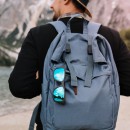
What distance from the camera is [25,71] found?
1.97m

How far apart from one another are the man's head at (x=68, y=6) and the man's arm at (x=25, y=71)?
0.19 meters

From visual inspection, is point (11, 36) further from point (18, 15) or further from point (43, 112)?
point (43, 112)

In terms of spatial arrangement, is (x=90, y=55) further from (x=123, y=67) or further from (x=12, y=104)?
(x=12, y=104)

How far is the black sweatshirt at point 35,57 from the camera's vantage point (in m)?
1.97

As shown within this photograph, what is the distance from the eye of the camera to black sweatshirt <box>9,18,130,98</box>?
1.97m

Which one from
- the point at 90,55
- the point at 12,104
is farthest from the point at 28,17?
the point at 90,55

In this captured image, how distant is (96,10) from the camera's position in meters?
15.7

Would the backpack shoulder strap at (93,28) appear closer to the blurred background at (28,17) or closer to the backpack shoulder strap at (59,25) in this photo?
the backpack shoulder strap at (59,25)

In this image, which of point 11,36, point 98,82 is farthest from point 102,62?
point 11,36

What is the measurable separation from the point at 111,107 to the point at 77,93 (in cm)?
16

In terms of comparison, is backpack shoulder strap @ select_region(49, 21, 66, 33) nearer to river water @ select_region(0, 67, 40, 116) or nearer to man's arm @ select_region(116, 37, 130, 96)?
man's arm @ select_region(116, 37, 130, 96)

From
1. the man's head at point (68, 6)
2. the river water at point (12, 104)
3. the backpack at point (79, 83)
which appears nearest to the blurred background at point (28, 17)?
the river water at point (12, 104)

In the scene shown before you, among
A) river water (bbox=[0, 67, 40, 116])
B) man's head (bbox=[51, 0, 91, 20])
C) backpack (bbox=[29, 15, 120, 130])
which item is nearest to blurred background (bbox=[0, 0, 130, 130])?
river water (bbox=[0, 67, 40, 116])

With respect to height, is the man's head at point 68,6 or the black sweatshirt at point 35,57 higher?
the man's head at point 68,6
